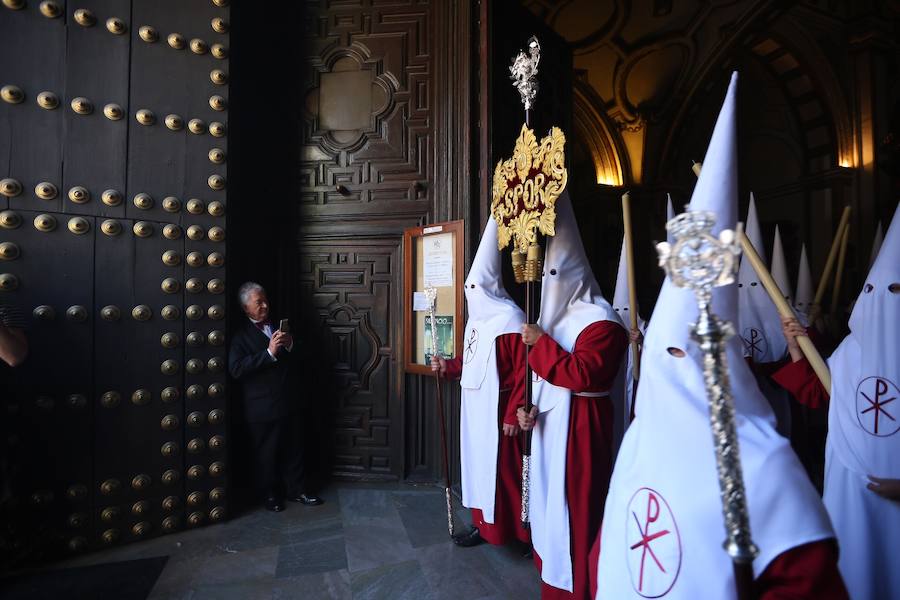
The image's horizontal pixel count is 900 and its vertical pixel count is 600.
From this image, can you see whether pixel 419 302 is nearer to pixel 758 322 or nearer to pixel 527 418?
pixel 527 418

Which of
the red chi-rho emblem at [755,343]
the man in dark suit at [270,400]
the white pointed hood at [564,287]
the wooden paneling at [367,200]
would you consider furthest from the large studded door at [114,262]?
the red chi-rho emblem at [755,343]

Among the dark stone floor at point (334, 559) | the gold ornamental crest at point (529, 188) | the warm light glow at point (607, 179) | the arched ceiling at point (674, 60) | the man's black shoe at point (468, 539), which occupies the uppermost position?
the arched ceiling at point (674, 60)

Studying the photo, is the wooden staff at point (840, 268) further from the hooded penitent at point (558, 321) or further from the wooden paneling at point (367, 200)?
the wooden paneling at point (367, 200)

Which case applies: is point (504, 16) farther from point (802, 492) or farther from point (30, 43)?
point (802, 492)

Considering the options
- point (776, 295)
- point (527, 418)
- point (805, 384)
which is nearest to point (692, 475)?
point (776, 295)

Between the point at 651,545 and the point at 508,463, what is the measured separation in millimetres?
1981

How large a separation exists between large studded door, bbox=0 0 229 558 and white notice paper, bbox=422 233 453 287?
177 cm

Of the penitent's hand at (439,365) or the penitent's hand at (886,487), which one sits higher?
the penitent's hand at (439,365)

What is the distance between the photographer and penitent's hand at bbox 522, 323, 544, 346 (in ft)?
8.69

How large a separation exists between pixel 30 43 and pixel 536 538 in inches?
185

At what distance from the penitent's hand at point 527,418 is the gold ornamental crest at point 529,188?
93cm

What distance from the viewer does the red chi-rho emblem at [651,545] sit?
4.17ft

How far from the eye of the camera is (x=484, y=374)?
333 centimetres

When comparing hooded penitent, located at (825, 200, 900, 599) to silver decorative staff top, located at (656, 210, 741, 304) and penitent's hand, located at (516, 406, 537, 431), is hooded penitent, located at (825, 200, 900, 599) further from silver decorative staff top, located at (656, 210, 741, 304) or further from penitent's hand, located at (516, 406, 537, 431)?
silver decorative staff top, located at (656, 210, 741, 304)
